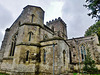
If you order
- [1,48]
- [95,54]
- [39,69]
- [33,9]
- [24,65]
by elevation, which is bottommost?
[39,69]

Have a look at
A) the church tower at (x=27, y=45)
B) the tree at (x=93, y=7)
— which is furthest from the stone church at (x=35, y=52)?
the tree at (x=93, y=7)

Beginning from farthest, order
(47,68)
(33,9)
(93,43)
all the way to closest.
→ (93,43) → (33,9) → (47,68)

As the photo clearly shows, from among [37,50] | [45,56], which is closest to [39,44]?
[37,50]

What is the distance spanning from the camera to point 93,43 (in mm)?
18078

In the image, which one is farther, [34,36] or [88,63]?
[34,36]

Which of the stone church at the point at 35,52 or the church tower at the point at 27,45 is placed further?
the church tower at the point at 27,45

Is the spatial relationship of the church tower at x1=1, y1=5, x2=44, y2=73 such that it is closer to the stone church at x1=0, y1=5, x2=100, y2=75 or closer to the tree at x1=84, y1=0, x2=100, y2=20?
the stone church at x1=0, y1=5, x2=100, y2=75

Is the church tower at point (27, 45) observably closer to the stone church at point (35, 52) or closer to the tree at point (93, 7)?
the stone church at point (35, 52)

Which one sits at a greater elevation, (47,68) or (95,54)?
(95,54)

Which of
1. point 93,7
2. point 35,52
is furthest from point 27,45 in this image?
point 93,7

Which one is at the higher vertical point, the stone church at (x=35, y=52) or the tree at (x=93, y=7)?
the tree at (x=93, y=7)

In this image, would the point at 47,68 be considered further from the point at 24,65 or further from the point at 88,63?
the point at 88,63

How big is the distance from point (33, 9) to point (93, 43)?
16.3 metres

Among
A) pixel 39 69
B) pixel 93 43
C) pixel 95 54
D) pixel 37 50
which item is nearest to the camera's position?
pixel 39 69
